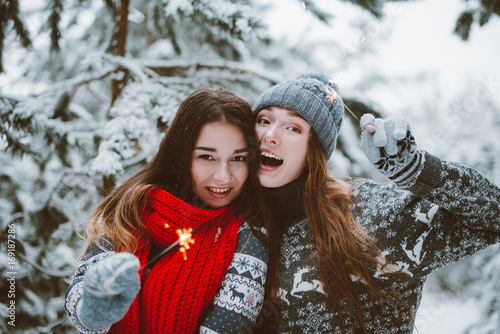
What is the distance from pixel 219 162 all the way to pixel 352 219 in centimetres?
81

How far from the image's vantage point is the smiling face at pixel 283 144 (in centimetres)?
180

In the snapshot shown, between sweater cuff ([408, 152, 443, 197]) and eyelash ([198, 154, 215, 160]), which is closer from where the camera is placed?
sweater cuff ([408, 152, 443, 197])

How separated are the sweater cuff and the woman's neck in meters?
0.69

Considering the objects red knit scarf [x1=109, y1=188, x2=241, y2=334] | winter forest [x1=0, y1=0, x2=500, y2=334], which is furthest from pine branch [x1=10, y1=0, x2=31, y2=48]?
red knit scarf [x1=109, y1=188, x2=241, y2=334]

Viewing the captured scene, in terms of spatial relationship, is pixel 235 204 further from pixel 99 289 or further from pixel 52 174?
pixel 52 174

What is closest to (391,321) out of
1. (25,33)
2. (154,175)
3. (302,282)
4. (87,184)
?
(302,282)

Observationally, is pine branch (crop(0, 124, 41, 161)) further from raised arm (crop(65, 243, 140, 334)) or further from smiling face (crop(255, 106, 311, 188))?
smiling face (crop(255, 106, 311, 188))

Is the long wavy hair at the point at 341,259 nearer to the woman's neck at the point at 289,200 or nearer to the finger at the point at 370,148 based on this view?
the woman's neck at the point at 289,200

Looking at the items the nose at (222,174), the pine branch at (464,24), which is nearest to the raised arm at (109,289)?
the nose at (222,174)

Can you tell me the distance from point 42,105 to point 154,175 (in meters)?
0.95

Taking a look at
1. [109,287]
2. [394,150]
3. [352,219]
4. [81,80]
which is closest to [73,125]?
[81,80]

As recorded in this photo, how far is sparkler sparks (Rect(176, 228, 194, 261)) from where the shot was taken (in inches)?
67.2

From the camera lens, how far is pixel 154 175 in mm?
1933

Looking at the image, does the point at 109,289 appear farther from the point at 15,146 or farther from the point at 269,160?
the point at 15,146
